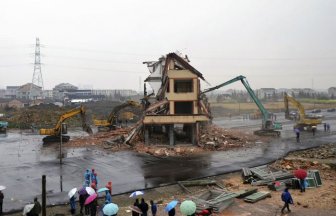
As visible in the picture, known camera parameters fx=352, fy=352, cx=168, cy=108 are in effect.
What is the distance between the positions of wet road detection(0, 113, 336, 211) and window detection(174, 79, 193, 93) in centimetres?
886

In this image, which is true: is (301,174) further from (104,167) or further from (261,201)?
(104,167)

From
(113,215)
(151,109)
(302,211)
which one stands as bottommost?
(302,211)

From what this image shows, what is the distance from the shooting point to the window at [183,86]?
38.4 m

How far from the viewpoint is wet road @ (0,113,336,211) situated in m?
20.7

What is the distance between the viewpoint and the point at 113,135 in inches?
1629

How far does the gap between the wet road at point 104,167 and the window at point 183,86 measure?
29.1ft

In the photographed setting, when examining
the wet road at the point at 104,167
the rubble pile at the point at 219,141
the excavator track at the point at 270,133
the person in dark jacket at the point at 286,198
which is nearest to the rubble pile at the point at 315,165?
the wet road at the point at 104,167

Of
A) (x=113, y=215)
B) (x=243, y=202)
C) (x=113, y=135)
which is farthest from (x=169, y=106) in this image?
(x=113, y=215)

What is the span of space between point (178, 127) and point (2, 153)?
78.1 feet

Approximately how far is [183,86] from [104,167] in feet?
50.7

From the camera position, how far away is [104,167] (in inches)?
1045

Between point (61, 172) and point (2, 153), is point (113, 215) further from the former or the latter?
point (2, 153)

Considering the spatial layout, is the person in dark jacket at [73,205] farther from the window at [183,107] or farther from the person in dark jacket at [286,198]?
the window at [183,107]

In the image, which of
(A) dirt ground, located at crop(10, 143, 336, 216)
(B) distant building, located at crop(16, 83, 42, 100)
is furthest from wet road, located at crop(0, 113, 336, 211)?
(B) distant building, located at crop(16, 83, 42, 100)
